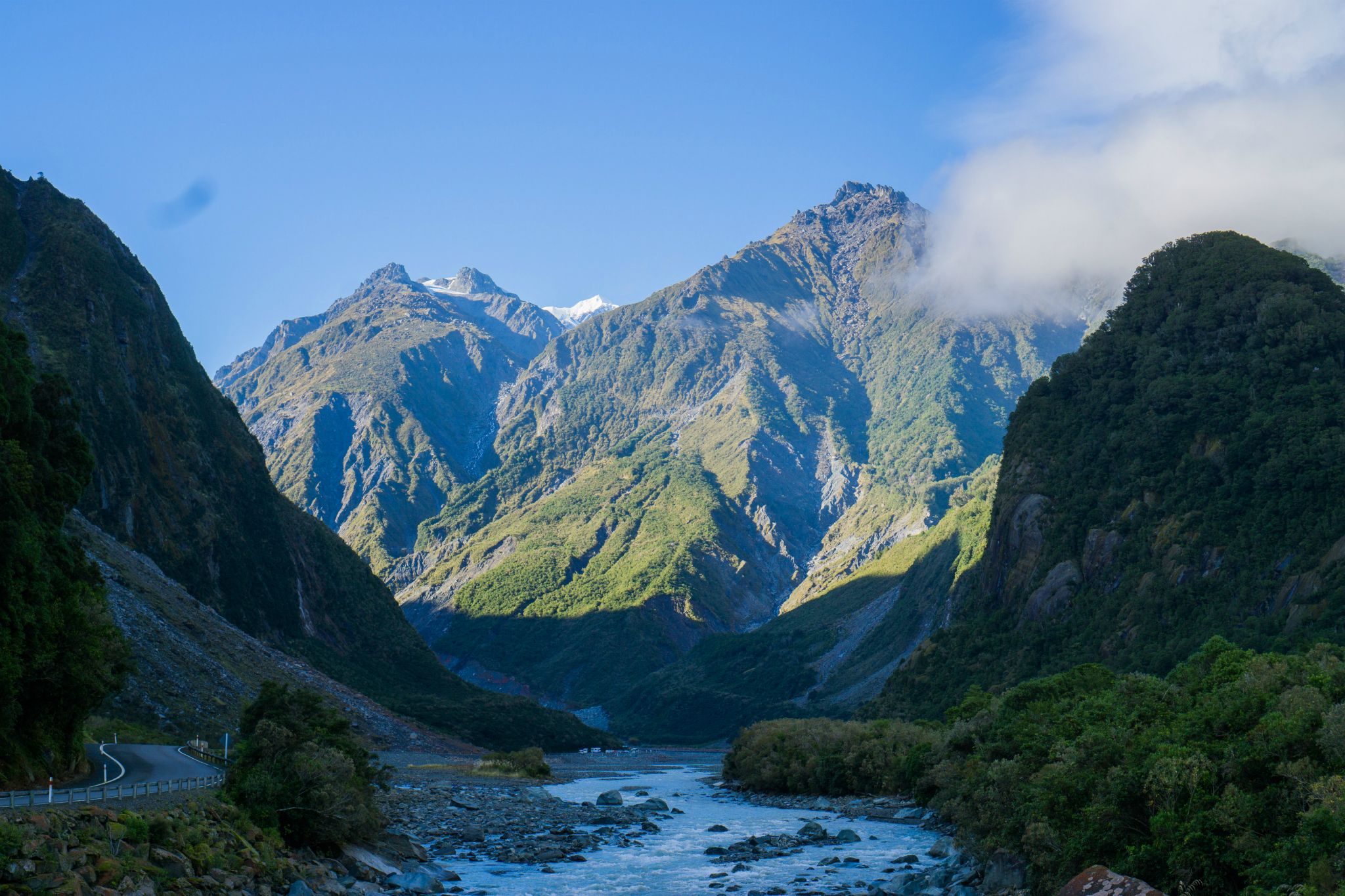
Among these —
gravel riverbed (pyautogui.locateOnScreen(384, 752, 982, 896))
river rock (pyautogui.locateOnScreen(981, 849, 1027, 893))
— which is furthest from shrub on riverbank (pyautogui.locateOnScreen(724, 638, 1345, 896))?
gravel riverbed (pyautogui.locateOnScreen(384, 752, 982, 896))

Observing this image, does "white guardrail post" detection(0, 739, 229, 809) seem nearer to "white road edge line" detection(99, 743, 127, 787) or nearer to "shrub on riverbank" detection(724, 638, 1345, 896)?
"white road edge line" detection(99, 743, 127, 787)

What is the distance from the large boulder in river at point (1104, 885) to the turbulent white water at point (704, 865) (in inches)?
453

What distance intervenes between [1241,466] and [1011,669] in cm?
3057

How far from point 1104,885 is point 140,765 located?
37.5m

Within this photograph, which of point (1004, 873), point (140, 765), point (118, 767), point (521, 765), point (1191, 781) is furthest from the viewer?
point (521, 765)

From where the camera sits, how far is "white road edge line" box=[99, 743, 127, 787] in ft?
123

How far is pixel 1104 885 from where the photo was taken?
1169 inches

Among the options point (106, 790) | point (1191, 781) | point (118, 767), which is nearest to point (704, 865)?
point (1191, 781)

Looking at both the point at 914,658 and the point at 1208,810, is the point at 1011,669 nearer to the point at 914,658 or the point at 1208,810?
the point at 914,658

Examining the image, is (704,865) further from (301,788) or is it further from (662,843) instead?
(301,788)

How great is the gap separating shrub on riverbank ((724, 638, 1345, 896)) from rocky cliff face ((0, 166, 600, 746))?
97.4 metres

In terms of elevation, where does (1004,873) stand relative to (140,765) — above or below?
below

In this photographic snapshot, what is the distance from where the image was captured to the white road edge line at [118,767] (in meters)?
37.5

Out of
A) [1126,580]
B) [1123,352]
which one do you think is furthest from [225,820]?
[1123,352]
